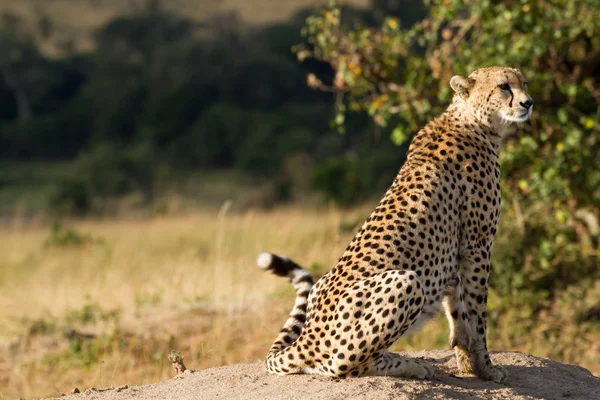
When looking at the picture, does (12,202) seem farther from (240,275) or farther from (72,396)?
(72,396)

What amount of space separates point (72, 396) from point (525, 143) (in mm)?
3626

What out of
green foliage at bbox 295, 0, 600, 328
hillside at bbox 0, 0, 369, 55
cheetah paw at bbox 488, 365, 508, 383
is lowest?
cheetah paw at bbox 488, 365, 508, 383

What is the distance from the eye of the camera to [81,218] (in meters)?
19.5

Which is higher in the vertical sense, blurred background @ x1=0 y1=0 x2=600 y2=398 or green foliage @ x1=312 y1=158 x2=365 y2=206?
green foliage @ x1=312 y1=158 x2=365 y2=206

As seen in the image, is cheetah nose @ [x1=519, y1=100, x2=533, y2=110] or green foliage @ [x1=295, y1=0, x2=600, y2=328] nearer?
cheetah nose @ [x1=519, y1=100, x2=533, y2=110]

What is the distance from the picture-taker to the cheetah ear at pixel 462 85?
388cm

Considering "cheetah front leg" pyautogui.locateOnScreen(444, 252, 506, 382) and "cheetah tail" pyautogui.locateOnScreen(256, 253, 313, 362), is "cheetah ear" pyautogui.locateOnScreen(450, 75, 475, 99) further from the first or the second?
"cheetah tail" pyautogui.locateOnScreen(256, 253, 313, 362)

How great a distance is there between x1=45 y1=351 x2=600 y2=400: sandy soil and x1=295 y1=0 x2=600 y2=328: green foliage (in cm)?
219

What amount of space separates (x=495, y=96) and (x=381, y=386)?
1.34 meters

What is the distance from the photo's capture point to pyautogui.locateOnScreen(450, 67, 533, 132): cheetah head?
379 cm

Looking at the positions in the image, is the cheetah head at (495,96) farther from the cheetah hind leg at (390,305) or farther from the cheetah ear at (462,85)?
the cheetah hind leg at (390,305)

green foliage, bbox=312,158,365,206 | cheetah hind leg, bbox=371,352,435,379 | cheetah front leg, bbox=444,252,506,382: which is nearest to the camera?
cheetah hind leg, bbox=371,352,435,379

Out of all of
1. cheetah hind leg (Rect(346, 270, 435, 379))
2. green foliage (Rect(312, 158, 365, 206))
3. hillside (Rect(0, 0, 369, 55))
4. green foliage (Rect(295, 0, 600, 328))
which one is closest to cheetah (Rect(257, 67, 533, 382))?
cheetah hind leg (Rect(346, 270, 435, 379))

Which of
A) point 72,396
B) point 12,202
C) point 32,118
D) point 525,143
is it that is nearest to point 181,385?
point 72,396
